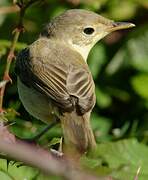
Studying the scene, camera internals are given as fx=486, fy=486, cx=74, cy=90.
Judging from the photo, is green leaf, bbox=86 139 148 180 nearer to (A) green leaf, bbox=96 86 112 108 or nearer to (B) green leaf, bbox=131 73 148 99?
(B) green leaf, bbox=131 73 148 99

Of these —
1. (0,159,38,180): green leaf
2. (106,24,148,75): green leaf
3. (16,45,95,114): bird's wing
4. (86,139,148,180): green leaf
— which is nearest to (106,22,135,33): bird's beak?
(16,45,95,114): bird's wing

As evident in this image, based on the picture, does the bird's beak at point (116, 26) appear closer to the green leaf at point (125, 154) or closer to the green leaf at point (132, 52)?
the green leaf at point (125, 154)

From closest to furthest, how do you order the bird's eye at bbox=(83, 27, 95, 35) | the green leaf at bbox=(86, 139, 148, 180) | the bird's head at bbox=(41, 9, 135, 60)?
the green leaf at bbox=(86, 139, 148, 180) → the bird's head at bbox=(41, 9, 135, 60) → the bird's eye at bbox=(83, 27, 95, 35)

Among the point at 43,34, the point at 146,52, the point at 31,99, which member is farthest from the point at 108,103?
the point at 31,99

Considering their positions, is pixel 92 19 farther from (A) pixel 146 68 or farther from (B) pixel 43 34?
(A) pixel 146 68

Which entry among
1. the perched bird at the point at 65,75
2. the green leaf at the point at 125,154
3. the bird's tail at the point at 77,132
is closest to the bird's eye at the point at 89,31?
the perched bird at the point at 65,75

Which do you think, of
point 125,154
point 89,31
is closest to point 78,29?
point 89,31

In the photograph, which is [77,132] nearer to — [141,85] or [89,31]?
[89,31]
